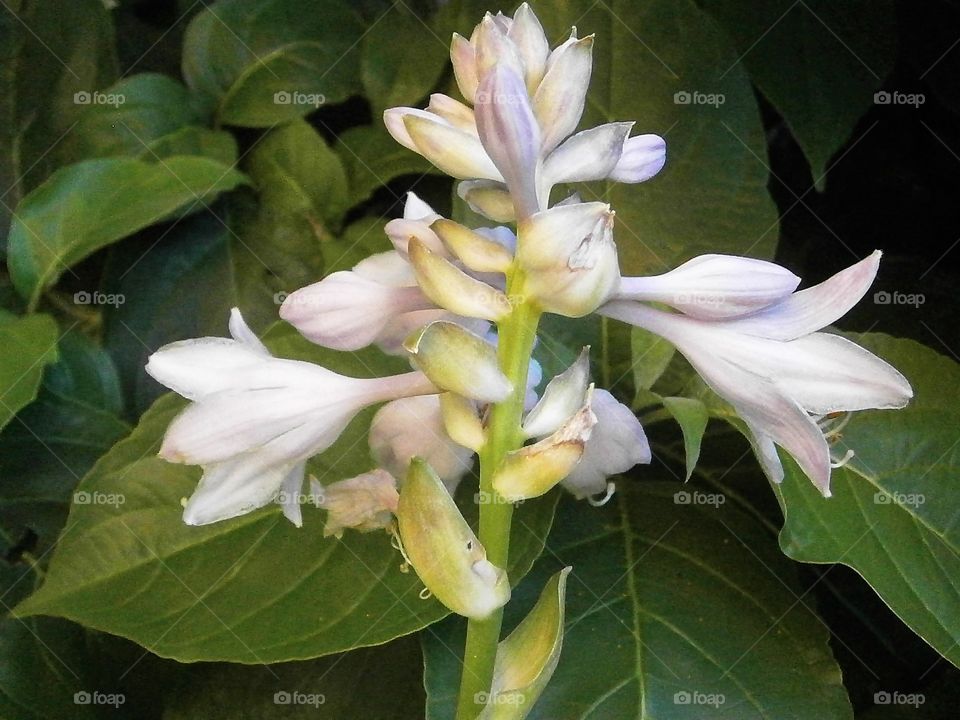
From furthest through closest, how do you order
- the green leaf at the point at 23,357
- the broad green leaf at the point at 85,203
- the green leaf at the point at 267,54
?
the green leaf at the point at 267,54
the broad green leaf at the point at 85,203
the green leaf at the point at 23,357

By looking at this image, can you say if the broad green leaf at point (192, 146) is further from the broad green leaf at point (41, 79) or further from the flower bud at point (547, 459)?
the flower bud at point (547, 459)

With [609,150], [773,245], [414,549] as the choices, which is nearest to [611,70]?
[773,245]

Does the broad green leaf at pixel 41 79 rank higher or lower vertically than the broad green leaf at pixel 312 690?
higher

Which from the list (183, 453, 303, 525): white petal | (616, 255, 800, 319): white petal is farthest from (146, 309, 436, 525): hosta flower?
(616, 255, 800, 319): white petal

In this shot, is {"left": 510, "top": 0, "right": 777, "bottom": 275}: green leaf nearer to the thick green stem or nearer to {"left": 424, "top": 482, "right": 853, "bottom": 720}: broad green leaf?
{"left": 424, "top": 482, "right": 853, "bottom": 720}: broad green leaf

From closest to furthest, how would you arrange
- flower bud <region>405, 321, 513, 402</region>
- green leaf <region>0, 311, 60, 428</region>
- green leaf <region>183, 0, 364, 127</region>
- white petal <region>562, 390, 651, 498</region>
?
flower bud <region>405, 321, 513, 402</region>
white petal <region>562, 390, 651, 498</region>
green leaf <region>0, 311, 60, 428</region>
green leaf <region>183, 0, 364, 127</region>

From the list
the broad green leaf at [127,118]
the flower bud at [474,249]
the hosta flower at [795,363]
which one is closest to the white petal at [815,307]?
the hosta flower at [795,363]
